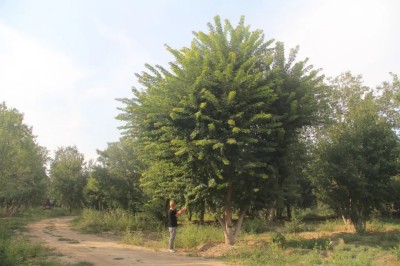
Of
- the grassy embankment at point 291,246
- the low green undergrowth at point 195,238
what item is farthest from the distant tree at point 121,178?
the low green undergrowth at point 195,238

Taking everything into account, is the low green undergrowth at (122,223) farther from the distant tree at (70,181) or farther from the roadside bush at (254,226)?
the distant tree at (70,181)

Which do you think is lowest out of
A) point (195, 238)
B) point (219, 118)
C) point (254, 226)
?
point (195, 238)

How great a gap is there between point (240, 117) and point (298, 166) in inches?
160

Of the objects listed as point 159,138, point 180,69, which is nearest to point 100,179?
point 159,138

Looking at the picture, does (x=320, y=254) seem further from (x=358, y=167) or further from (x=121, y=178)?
(x=121, y=178)

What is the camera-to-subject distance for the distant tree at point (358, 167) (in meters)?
16.8

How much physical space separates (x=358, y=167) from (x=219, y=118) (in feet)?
26.7

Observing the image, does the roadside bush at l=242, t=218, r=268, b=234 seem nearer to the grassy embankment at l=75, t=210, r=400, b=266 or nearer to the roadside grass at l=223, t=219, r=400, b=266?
the grassy embankment at l=75, t=210, r=400, b=266

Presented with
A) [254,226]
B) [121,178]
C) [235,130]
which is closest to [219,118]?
[235,130]

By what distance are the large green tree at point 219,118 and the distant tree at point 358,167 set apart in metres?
5.01

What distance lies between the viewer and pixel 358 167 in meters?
16.8

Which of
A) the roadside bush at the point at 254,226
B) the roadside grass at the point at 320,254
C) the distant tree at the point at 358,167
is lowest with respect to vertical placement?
the roadside grass at the point at 320,254

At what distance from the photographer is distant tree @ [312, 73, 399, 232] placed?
16812mm

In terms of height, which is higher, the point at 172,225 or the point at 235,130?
the point at 235,130
